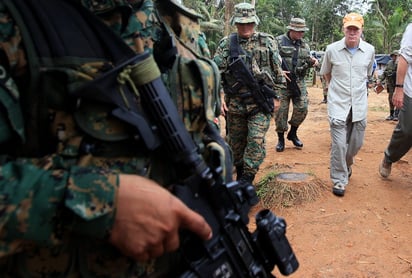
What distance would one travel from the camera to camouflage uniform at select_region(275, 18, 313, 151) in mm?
6688

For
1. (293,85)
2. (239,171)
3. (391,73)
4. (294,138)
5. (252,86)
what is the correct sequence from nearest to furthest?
1. (252,86)
2. (239,171)
3. (293,85)
4. (294,138)
5. (391,73)

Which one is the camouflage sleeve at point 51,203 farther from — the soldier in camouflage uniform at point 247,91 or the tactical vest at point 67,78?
the soldier in camouflage uniform at point 247,91

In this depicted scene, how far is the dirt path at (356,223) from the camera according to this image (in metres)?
3.26

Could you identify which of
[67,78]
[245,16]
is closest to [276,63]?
[245,16]

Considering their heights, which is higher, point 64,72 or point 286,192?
Result: point 64,72

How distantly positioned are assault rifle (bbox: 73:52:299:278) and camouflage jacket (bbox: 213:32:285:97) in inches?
145

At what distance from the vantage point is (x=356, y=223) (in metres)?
3.97

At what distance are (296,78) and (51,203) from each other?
6.35m

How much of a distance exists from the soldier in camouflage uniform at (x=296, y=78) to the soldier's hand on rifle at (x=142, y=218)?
5.93m

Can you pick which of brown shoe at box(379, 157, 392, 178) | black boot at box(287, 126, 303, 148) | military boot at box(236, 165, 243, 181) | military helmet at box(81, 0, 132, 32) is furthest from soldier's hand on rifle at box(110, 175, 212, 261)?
black boot at box(287, 126, 303, 148)

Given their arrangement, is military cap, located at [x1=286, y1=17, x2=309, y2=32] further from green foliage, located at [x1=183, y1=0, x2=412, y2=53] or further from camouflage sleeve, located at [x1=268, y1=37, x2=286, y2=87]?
green foliage, located at [x1=183, y1=0, x2=412, y2=53]

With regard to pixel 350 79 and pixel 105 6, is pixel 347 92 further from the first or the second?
pixel 105 6

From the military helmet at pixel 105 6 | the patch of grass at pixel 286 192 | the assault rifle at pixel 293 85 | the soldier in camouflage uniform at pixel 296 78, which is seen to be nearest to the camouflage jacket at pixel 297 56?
the soldier in camouflage uniform at pixel 296 78

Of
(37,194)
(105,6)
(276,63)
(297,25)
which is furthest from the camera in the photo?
(297,25)
